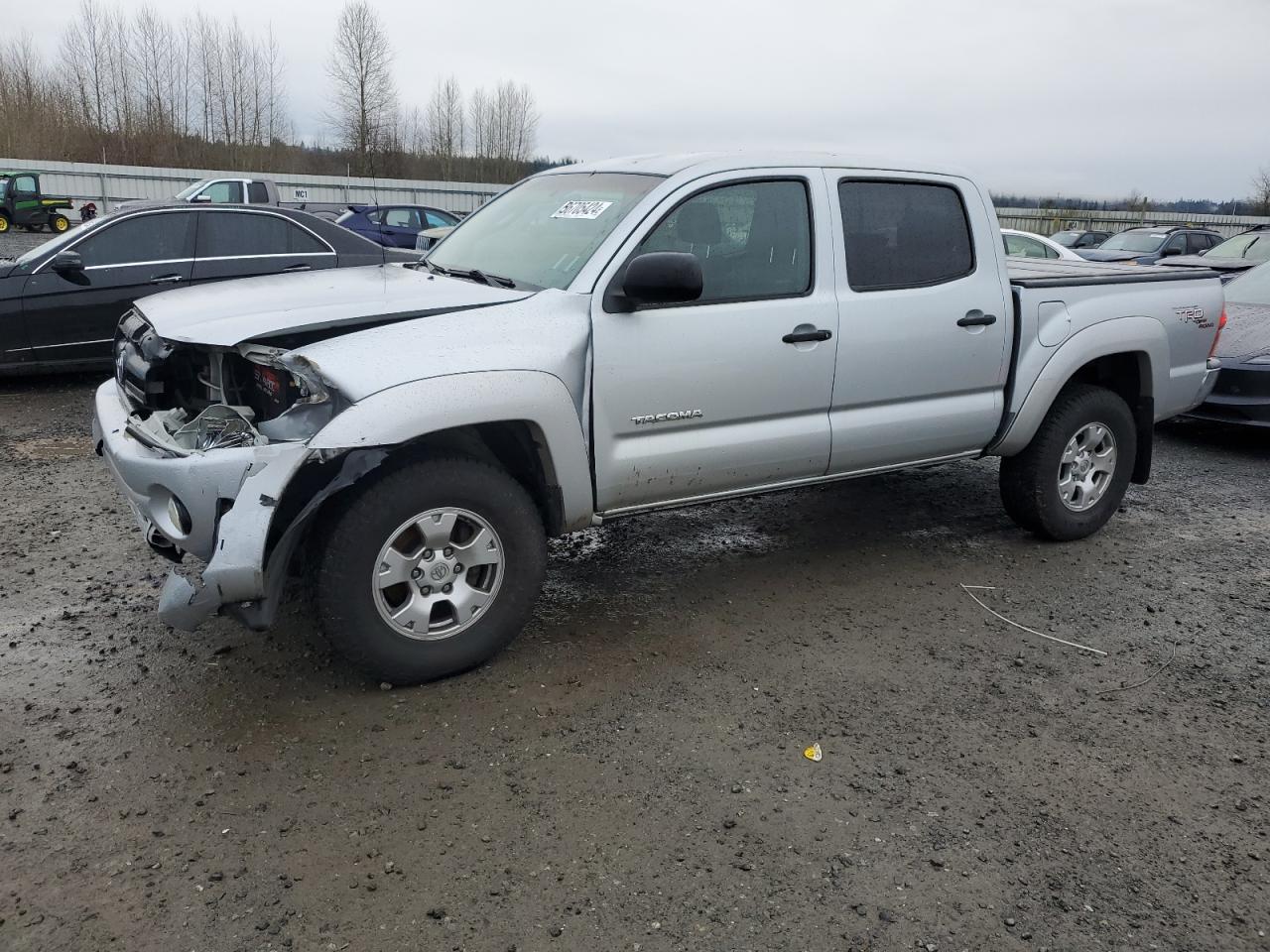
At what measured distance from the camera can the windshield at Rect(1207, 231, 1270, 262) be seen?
12.9 m

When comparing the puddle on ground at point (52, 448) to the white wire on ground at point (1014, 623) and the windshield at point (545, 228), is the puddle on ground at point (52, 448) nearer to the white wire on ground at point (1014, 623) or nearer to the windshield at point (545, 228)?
the windshield at point (545, 228)

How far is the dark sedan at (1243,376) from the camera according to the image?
7.47m

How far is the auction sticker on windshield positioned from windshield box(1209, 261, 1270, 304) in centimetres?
704

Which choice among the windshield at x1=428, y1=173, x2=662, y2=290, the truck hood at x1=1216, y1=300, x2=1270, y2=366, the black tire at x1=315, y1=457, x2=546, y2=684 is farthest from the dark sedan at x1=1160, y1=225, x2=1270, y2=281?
the black tire at x1=315, y1=457, x2=546, y2=684

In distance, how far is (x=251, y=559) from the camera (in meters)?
3.11

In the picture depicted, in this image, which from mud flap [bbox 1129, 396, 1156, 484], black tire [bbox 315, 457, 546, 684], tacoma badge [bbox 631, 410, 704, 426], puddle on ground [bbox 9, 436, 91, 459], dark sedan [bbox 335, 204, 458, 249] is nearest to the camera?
black tire [bbox 315, 457, 546, 684]

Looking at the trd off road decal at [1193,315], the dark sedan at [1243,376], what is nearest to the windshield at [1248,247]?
the dark sedan at [1243,376]

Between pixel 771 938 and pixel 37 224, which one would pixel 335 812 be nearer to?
pixel 771 938

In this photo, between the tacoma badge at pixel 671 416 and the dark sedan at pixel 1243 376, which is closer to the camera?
the tacoma badge at pixel 671 416

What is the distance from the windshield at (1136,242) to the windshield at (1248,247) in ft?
17.6

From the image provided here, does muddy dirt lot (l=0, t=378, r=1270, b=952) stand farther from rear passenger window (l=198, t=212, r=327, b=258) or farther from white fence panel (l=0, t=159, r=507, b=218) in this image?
white fence panel (l=0, t=159, r=507, b=218)

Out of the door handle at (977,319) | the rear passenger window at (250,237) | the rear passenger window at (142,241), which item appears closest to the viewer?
the door handle at (977,319)

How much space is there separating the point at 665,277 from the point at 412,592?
1.42 m

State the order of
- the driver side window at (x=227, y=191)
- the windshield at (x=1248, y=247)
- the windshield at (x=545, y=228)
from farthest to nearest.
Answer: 1. the driver side window at (x=227, y=191)
2. the windshield at (x=1248, y=247)
3. the windshield at (x=545, y=228)
